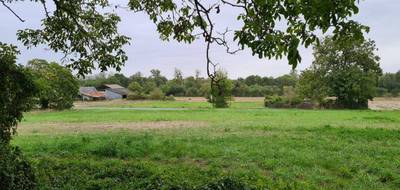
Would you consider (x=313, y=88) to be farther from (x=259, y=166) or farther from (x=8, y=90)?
(x=8, y=90)

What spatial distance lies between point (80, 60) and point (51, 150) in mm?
4789

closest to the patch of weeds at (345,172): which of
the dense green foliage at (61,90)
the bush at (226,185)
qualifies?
the bush at (226,185)

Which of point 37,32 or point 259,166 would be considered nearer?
point 37,32

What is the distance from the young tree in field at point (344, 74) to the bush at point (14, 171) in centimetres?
5006

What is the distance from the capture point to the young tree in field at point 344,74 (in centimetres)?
5478

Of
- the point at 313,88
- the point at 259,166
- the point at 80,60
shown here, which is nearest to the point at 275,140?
the point at 259,166

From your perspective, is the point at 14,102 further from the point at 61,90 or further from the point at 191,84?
the point at 191,84

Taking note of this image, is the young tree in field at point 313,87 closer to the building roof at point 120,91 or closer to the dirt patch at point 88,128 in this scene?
the dirt patch at point 88,128

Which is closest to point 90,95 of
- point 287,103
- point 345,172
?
point 287,103

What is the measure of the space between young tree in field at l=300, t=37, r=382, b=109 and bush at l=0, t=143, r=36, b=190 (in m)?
50.1

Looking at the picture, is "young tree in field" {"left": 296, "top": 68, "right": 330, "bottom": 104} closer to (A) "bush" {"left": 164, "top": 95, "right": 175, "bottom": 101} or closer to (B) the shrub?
(B) the shrub

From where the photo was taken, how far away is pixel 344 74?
182 feet

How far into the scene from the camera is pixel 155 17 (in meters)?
9.09

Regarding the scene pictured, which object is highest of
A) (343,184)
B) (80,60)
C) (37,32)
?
(37,32)
